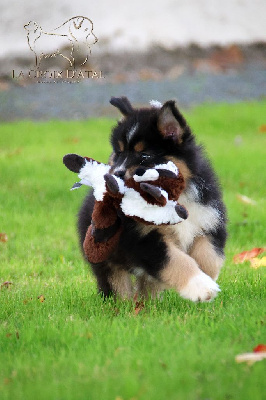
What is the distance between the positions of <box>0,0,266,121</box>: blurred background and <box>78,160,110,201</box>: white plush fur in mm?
9176

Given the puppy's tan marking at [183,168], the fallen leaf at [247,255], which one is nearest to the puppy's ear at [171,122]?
the puppy's tan marking at [183,168]

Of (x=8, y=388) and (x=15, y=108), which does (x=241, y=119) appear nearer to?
(x=15, y=108)

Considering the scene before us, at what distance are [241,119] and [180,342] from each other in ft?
31.6

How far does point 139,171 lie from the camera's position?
391cm

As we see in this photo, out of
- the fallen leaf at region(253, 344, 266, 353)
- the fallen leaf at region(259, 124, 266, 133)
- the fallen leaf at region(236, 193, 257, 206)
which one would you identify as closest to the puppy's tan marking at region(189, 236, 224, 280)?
the fallen leaf at region(253, 344, 266, 353)

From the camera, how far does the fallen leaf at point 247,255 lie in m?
5.80

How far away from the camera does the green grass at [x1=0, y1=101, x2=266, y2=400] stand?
2.81 meters

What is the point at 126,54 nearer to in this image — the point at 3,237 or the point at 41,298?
the point at 3,237

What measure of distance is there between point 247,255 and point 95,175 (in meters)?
2.27

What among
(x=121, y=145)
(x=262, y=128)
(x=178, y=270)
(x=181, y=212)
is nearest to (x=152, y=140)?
(x=121, y=145)

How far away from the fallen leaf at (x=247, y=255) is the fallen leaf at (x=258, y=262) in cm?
8

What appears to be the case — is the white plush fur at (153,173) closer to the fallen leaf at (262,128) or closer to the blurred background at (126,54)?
the fallen leaf at (262,128)

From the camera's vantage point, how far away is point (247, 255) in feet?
19.3

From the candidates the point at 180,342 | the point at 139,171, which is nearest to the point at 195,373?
the point at 180,342
